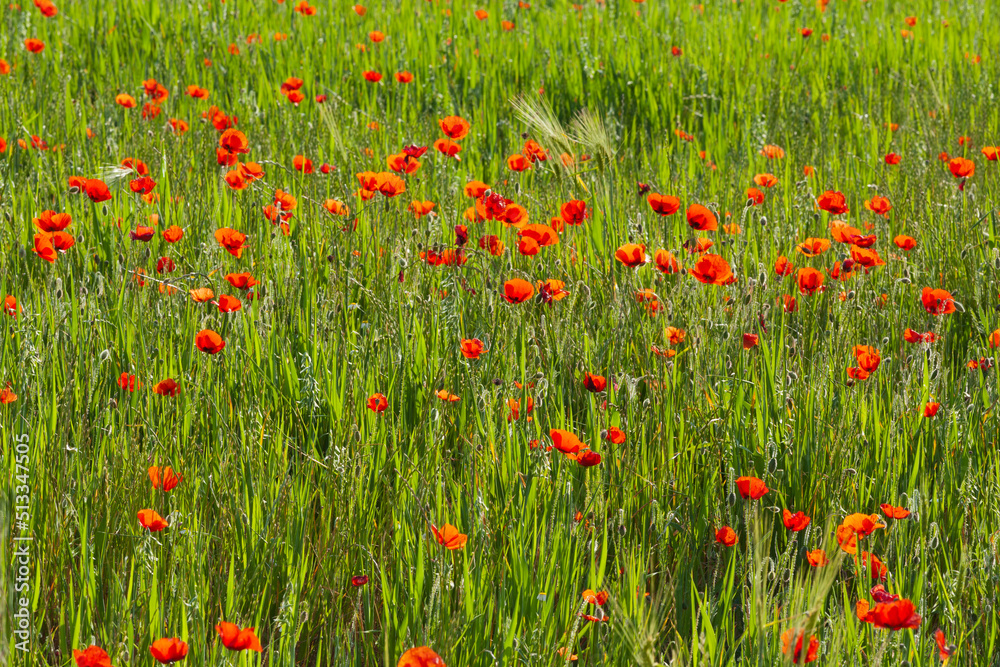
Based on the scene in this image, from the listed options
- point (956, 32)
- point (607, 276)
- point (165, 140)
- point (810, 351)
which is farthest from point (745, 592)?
point (956, 32)

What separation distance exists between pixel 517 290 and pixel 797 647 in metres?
0.87

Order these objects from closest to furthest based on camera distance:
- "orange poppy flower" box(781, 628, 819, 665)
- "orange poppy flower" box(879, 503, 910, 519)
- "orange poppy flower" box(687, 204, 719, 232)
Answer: "orange poppy flower" box(781, 628, 819, 665) < "orange poppy flower" box(879, 503, 910, 519) < "orange poppy flower" box(687, 204, 719, 232)

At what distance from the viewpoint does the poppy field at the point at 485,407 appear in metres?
1.29

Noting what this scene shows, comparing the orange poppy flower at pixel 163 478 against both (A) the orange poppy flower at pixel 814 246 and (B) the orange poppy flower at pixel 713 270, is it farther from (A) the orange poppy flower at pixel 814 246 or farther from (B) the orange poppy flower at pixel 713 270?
(A) the orange poppy flower at pixel 814 246

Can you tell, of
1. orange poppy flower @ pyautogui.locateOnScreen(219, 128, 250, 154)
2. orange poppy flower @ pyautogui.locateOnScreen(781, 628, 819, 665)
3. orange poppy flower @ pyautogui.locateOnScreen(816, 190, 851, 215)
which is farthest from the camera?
orange poppy flower @ pyautogui.locateOnScreen(219, 128, 250, 154)

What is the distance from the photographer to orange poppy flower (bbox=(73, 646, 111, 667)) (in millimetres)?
984

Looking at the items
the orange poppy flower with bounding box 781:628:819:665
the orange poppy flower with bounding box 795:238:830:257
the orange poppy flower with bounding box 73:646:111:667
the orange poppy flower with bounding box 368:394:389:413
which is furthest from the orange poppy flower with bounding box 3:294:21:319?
the orange poppy flower with bounding box 795:238:830:257

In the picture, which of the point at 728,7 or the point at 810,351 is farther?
the point at 728,7

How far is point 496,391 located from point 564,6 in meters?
5.26

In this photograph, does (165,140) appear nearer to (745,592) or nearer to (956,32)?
(745,592)

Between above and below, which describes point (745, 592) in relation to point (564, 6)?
below

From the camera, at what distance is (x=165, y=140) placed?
323cm

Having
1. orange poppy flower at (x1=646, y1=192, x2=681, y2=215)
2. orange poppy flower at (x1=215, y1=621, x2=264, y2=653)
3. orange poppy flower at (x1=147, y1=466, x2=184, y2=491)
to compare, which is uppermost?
orange poppy flower at (x1=646, y1=192, x2=681, y2=215)

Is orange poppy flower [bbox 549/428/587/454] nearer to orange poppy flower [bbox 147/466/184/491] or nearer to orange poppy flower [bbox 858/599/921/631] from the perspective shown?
orange poppy flower [bbox 858/599/921/631]
